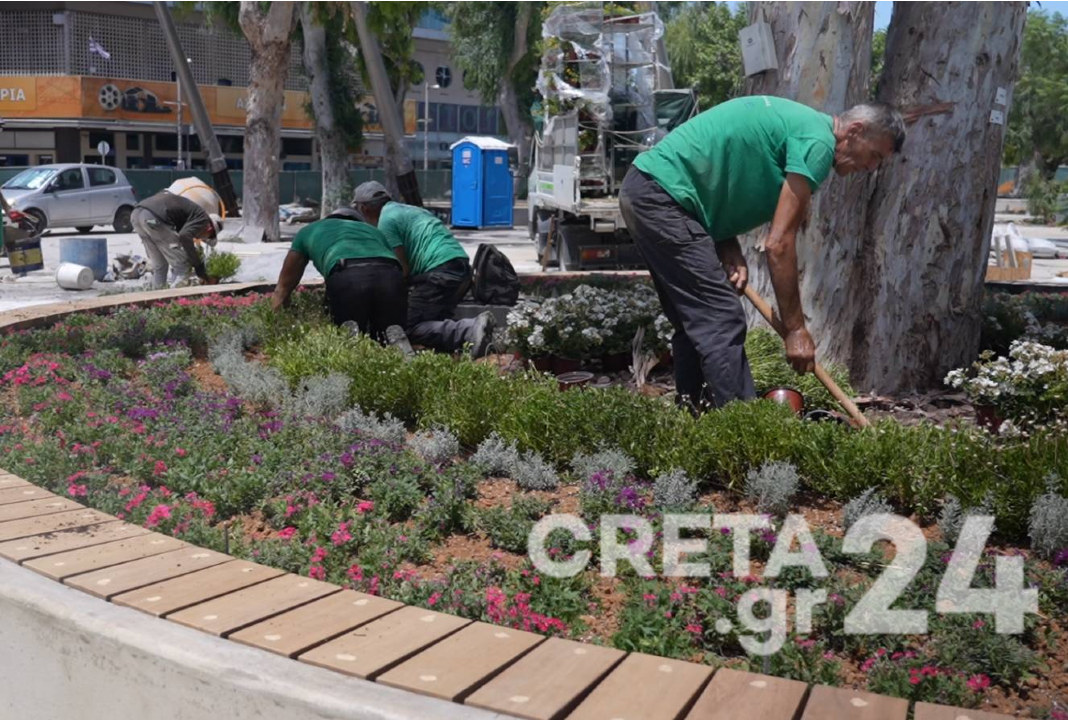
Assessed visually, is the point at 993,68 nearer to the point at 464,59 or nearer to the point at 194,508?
the point at 194,508

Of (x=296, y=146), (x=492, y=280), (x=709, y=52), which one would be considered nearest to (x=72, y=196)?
(x=492, y=280)

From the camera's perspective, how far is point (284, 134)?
50.5 metres

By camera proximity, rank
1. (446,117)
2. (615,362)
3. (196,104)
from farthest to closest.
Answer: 1. (446,117)
2. (196,104)
3. (615,362)

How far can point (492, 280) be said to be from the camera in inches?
329

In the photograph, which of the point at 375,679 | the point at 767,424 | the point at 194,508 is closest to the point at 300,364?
the point at 194,508

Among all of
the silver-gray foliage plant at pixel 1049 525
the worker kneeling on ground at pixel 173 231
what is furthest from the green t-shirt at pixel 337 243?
the silver-gray foliage plant at pixel 1049 525

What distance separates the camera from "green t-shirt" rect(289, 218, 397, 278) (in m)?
7.12

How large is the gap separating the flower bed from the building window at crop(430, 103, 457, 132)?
5928cm

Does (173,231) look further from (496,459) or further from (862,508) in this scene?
(862,508)

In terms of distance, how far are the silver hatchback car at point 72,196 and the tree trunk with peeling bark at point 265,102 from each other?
3.08m

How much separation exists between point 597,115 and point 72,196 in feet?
45.4

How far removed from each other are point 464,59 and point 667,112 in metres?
26.0

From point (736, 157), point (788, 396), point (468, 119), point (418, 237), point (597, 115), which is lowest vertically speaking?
point (788, 396)

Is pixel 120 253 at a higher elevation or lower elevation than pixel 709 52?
lower
